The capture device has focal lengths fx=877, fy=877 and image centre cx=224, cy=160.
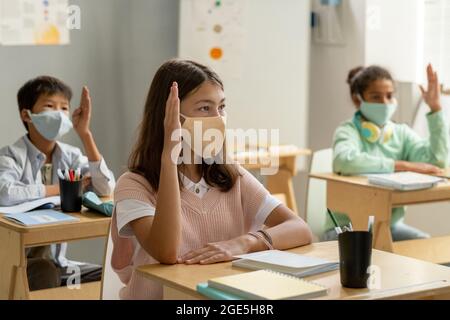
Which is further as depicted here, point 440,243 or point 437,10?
point 437,10

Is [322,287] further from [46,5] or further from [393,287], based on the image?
[46,5]

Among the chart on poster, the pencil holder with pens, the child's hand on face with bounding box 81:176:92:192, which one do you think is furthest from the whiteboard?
the pencil holder with pens

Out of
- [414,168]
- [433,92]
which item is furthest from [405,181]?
[433,92]

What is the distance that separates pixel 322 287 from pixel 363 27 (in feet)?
11.6

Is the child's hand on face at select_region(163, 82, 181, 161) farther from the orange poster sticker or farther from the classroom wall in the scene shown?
the classroom wall

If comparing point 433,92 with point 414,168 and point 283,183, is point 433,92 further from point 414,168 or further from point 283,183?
point 283,183

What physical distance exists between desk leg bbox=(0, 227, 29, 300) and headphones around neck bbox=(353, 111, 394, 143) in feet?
6.44

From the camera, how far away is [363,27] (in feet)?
17.3

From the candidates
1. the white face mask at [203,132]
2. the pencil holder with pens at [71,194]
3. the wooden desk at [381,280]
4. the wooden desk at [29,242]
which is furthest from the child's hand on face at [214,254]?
the pencil holder with pens at [71,194]

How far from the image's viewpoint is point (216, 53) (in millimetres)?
4961

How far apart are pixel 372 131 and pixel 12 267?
2009mm

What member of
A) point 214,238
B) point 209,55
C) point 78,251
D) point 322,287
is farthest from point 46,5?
point 322,287

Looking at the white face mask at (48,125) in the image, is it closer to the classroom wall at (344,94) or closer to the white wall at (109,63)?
the white wall at (109,63)

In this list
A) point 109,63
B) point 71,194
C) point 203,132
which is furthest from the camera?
point 109,63
